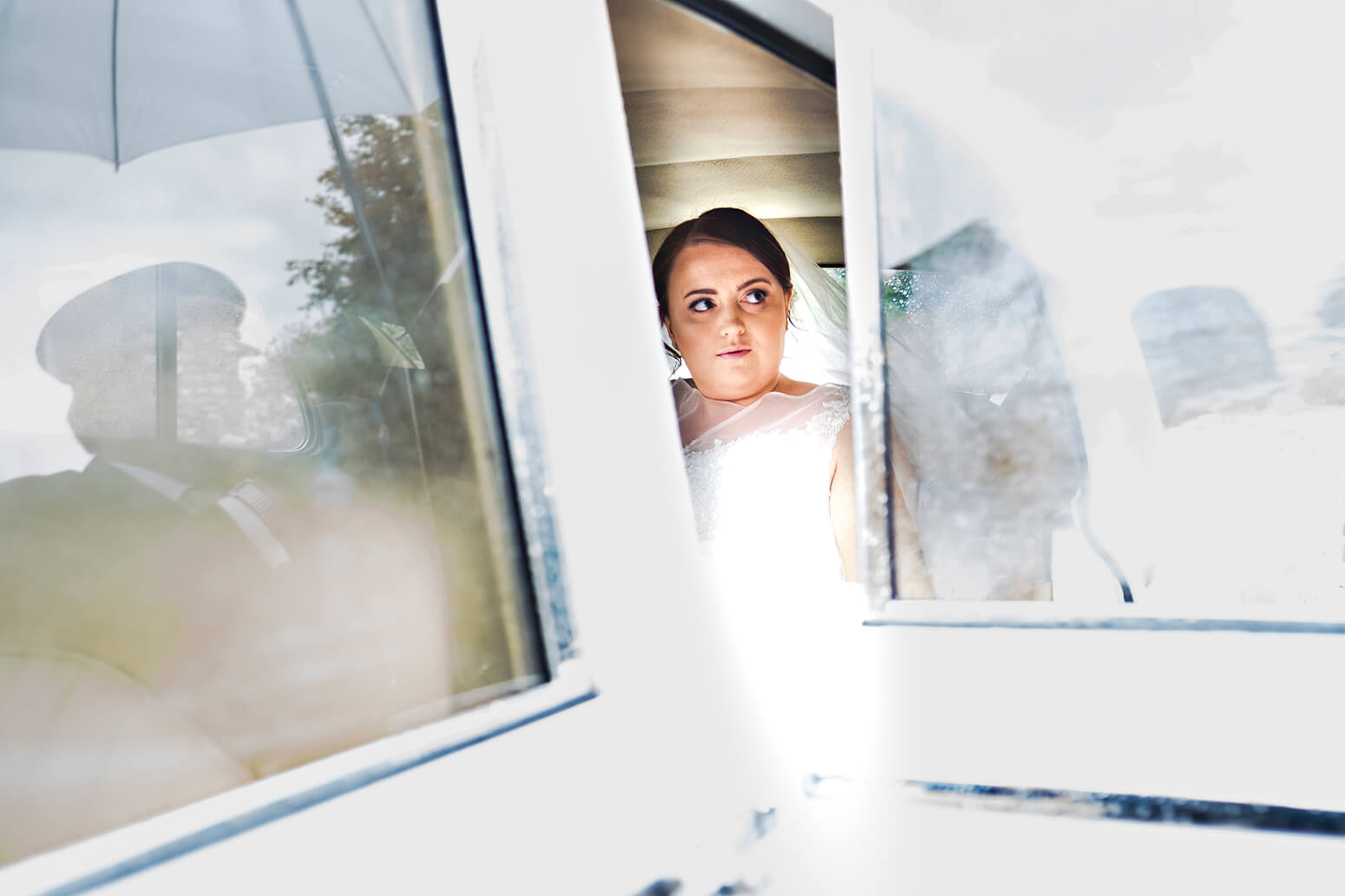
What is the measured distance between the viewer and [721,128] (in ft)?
6.15

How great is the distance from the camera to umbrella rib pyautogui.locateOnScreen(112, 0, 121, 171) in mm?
703

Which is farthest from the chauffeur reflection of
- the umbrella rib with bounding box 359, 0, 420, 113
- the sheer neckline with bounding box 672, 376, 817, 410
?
the sheer neckline with bounding box 672, 376, 817, 410

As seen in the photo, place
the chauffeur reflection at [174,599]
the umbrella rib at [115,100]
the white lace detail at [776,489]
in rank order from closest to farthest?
the chauffeur reflection at [174,599] < the umbrella rib at [115,100] < the white lace detail at [776,489]

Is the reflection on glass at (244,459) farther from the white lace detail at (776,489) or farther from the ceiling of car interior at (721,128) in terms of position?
the white lace detail at (776,489)

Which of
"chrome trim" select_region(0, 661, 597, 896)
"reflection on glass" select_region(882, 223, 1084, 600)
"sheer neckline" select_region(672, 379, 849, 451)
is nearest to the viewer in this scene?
"chrome trim" select_region(0, 661, 597, 896)

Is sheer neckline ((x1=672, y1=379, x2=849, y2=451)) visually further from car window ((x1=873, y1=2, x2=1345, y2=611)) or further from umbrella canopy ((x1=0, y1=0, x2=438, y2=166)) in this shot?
umbrella canopy ((x1=0, y1=0, x2=438, y2=166))

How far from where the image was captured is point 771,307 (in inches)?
81.8

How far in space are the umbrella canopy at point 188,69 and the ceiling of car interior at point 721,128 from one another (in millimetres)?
776

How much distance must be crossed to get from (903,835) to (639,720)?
0.34 m

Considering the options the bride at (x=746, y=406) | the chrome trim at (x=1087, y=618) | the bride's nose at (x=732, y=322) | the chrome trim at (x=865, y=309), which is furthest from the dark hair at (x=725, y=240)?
the chrome trim at (x=1087, y=618)

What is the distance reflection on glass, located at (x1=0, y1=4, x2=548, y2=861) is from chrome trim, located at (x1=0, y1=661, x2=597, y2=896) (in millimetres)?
19

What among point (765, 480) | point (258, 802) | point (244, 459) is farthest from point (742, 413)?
point (258, 802)

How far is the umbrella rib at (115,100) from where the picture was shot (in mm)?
703

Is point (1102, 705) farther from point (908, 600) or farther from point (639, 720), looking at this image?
point (639, 720)
